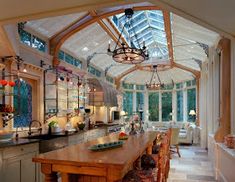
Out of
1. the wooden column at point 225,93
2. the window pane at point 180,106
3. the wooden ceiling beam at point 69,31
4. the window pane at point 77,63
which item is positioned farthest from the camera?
the window pane at point 180,106

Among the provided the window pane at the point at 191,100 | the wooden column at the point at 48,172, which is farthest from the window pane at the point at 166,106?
the wooden column at the point at 48,172

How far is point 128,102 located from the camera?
12.9m

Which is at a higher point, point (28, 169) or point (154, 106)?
point (154, 106)

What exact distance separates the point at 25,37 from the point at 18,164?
2.77 m

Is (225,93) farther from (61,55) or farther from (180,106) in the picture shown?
(180,106)

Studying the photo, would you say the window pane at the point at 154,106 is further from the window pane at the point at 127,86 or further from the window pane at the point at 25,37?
the window pane at the point at 25,37

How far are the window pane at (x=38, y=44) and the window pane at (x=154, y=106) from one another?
8.76m

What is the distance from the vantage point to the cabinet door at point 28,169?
11.7 ft

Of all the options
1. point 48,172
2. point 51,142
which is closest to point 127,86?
point 51,142

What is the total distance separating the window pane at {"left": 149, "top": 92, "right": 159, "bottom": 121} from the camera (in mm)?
12961

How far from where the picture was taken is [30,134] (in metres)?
4.72

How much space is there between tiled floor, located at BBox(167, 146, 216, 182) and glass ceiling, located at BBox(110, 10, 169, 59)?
413 centimetres

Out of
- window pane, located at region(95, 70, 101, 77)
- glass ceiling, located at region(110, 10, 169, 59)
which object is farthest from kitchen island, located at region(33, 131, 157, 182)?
window pane, located at region(95, 70, 101, 77)

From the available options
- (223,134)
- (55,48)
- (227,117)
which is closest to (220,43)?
(227,117)
